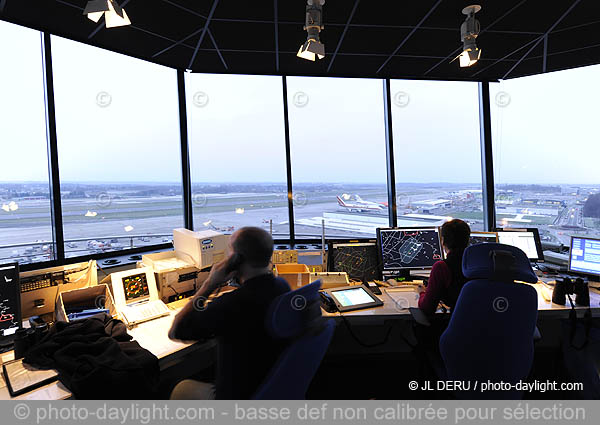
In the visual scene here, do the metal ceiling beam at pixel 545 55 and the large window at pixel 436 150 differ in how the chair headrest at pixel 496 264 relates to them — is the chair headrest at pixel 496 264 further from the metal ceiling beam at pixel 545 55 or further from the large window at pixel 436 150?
the metal ceiling beam at pixel 545 55

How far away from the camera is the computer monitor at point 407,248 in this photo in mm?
2799

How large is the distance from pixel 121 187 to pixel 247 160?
1364 mm

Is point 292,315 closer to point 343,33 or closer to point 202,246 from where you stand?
point 202,246

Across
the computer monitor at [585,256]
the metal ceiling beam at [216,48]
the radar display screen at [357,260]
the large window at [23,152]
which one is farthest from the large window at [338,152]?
the large window at [23,152]

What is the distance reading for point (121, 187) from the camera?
10.9 feet

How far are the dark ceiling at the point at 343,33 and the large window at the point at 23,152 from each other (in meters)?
0.26

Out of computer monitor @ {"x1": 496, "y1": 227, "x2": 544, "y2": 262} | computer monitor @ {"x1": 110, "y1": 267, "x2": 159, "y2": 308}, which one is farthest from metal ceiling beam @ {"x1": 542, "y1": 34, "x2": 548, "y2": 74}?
computer monitor @ {"x1": 110, "y1": 267, "x2": 159, "y2": 308}

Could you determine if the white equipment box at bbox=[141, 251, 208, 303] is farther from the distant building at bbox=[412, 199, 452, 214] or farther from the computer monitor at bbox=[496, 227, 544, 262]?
the computer monitor at bbox=[496, 227, 544, 262]

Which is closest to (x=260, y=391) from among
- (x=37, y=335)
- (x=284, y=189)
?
(x=37, y=335)

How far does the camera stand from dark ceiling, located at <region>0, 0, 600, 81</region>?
248cm

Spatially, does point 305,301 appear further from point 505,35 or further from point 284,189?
point 505,35

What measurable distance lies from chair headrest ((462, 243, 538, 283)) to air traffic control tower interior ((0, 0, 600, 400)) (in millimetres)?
11

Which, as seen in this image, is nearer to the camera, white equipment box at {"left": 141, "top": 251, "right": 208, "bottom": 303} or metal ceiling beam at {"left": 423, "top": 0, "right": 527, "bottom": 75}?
white equipment box at {"left": 141, "top": 251, "right": 208, "bottom": 303}

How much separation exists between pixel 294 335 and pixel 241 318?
0.78 feet
